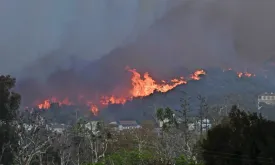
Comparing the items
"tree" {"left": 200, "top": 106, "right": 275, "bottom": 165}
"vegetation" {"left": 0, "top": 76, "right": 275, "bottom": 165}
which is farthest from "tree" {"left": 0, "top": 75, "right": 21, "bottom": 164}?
"tree" {"left": 200, "top": 106, "right": 275, "bottom": 165}

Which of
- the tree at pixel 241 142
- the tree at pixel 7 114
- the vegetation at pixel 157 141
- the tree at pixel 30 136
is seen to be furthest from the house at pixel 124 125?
the tree at pixel 241 142

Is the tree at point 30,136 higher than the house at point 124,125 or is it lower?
lower

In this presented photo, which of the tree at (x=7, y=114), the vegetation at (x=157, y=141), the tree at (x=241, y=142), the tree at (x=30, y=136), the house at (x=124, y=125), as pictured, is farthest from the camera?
the house at (x=124, y=125)

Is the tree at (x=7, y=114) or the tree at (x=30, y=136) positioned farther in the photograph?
the tree at (x=7, y=114)

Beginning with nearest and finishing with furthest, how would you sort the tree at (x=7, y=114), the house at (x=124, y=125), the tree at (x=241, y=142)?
the tree at (x=241, y=142)
the tree at (x=7, y=114)
the house at (x=124, y=125)

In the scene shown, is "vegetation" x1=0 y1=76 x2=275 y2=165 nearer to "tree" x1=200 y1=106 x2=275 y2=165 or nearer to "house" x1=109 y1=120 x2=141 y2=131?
"tree" x1=200 y1=106 x2=275 y2=165

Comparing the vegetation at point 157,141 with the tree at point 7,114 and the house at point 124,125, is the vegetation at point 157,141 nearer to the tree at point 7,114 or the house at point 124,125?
the tree at point 7,114

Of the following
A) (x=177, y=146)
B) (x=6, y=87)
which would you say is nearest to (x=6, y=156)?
(x=6, y=87)

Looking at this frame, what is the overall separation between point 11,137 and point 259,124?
84.4ft

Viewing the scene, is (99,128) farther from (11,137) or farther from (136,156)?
(136,156)

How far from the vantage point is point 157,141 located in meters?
39.7

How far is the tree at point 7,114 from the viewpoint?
38.1 metres

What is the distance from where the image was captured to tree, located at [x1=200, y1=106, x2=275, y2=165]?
18.8m

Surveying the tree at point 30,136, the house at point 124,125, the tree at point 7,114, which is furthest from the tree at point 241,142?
the house at point 124,125
